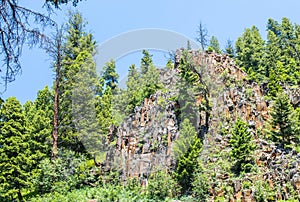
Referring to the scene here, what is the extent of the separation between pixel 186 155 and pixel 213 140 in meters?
3.28

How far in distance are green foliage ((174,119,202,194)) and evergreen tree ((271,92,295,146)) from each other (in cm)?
518

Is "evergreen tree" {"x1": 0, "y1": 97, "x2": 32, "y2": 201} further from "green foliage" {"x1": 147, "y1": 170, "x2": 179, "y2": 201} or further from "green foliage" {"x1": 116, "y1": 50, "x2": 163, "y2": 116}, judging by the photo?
"green foliage" {"x1": 116, "y1": 50, "x2": 163, "y2": 116}

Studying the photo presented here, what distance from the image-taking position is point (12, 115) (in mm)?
24266

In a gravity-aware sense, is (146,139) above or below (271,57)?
below

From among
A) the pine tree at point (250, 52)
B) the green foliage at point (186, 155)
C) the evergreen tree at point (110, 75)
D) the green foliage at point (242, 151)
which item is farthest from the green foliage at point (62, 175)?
the pine tree at point (250, 52)

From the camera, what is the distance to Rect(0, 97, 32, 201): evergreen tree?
2217 centimetres

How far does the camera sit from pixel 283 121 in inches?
862

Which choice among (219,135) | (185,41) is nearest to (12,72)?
(219,135)

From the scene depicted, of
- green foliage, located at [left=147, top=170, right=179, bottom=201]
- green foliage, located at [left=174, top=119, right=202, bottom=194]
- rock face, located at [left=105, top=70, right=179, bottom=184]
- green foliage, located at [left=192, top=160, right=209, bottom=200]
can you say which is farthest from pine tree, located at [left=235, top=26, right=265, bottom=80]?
green foliage, located at [left=147, top=170, right=179, bottom=201]

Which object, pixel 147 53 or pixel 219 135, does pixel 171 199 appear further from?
pixel 147 53

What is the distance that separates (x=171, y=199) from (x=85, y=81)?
13066 mm

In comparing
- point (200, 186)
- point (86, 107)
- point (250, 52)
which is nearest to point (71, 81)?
point (86, 107)

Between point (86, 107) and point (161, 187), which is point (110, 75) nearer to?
point (86, 107)

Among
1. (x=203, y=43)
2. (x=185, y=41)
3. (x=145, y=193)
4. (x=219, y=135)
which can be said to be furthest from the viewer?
(x=203, y=43)
